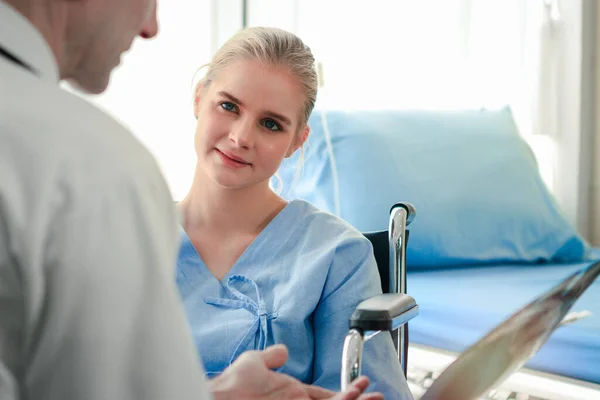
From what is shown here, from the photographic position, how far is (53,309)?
0.46 metres

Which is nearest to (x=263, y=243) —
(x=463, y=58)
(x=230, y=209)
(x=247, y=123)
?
(x=230, y=209)

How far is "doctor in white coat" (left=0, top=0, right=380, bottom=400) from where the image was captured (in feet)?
1.52

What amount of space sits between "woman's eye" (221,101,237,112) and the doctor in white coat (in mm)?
925

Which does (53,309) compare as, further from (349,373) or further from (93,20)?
(349,373)

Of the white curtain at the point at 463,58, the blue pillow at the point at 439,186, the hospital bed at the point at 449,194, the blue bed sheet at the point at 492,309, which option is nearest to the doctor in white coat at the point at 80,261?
the blue bed sheet at the point at 492,309

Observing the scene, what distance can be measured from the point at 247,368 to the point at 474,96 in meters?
2.30

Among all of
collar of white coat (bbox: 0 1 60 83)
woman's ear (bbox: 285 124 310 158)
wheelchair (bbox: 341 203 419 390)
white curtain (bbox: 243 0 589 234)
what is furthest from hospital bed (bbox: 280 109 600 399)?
collar of white coat (bbox: 0 1 60 83)

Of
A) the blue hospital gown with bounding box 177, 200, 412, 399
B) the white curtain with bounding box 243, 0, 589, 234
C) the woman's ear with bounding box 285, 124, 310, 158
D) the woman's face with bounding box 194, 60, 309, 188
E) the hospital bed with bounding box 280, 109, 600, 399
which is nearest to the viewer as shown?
the blue hospital gown with bounding box 177, 200, 412, 399

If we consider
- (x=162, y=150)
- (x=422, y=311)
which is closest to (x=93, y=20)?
(x=422, y=311)

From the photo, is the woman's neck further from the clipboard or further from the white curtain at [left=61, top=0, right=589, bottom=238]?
the white curtain at [left=61, top=0, right=589, bottom=238]

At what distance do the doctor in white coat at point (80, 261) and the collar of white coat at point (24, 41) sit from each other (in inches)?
1.0

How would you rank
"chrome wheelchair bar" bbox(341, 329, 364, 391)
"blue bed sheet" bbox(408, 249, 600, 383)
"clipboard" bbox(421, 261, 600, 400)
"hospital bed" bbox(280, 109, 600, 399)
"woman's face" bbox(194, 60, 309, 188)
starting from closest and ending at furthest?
1. "clipboard" bbox(421, 261, 600, 400)
2. "chrome wheelchair bar" bbox(341, 329, 364, 391)
3. "woman's face" bbox(194, 60, 309, 188)
4. "blue bed sheet" bbox(408, 249, 600, 383)
5. "hospital bed" bbox(280, 109, 600, 399)

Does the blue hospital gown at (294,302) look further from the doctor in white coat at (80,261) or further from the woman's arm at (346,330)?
the doctor in white coat at (80,261)

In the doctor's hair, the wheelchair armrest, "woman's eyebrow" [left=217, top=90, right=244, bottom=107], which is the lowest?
the wheelchair armrest
